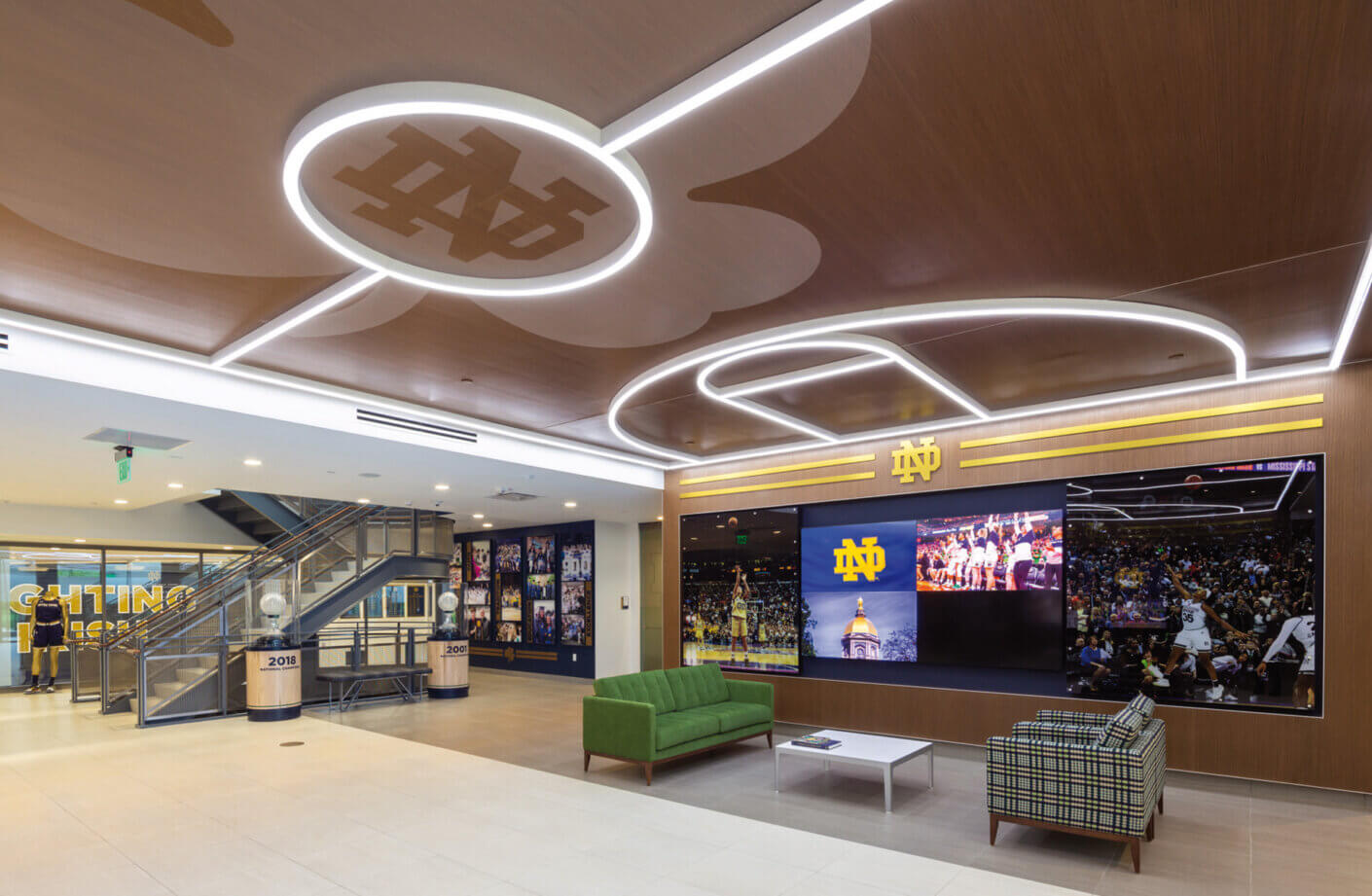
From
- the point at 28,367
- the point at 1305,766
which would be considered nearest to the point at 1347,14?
the point at 1305,766

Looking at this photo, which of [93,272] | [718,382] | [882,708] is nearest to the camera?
[93,272]

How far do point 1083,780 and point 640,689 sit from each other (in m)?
3.99

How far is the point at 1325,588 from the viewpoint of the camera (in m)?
6.49

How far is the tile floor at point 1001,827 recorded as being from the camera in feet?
15.4

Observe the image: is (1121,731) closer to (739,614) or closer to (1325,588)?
(1325,588)

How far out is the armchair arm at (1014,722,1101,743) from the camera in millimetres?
5355

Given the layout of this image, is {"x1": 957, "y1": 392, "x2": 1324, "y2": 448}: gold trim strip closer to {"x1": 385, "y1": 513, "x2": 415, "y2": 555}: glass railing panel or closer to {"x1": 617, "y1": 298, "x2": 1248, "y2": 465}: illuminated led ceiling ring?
{"x1": 617, "y1": 298, "x2": 1248, "y2": 465}: illuminated led ceiling ring

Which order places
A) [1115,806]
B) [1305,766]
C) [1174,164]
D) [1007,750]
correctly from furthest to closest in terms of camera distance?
[1305,766] → [1007,750] → [1115,806] → [1174,164]

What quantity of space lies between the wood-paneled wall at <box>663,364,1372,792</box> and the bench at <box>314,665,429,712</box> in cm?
702

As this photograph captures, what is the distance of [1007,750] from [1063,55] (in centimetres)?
426

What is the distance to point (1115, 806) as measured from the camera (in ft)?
15.9

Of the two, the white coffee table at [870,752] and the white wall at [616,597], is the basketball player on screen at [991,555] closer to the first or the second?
the white coffee table at [870,752]

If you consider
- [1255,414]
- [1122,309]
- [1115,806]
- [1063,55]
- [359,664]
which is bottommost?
[359,664]

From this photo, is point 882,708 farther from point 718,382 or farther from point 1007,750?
point 718,382
